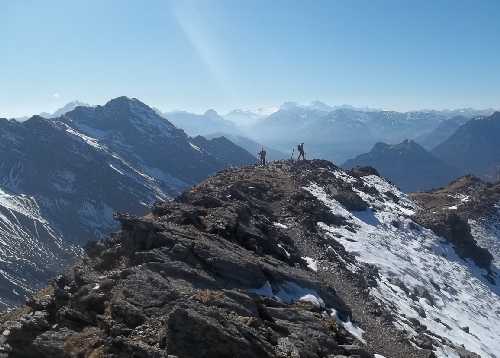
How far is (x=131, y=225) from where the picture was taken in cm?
3478

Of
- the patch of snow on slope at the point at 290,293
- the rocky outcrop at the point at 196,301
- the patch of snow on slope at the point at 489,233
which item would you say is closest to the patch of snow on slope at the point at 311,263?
the rocky outcrop at the point at 196,301

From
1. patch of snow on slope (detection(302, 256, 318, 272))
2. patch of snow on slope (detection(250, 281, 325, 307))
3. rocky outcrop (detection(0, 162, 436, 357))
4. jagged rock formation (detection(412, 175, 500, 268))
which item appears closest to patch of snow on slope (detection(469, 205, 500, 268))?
jagged rock formation (detection(412, 175, 500, 268))

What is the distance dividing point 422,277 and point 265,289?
30.2 meters

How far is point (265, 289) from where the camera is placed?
32250 millimetres

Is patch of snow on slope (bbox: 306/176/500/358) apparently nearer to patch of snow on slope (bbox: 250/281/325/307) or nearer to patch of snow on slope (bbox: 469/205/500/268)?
patch of snow on slope (bbox: 250/281/325/307)

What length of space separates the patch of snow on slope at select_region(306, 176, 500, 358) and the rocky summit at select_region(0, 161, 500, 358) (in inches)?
8.6

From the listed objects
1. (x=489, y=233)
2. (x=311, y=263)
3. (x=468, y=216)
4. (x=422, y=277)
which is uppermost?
(x=468, y=216)

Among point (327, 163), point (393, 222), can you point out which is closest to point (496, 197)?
point (327, 163)

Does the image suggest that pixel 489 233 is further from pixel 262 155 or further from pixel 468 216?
pixel 262 155

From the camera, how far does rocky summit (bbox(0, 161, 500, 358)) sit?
22719 millimetres

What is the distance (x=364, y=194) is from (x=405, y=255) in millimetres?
20121

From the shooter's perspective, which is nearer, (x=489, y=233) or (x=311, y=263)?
(x=311, y=263)

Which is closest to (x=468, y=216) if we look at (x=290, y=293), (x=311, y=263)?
(x=311, y=263)

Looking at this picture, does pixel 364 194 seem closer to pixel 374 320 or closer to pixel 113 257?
pixel 374 320
